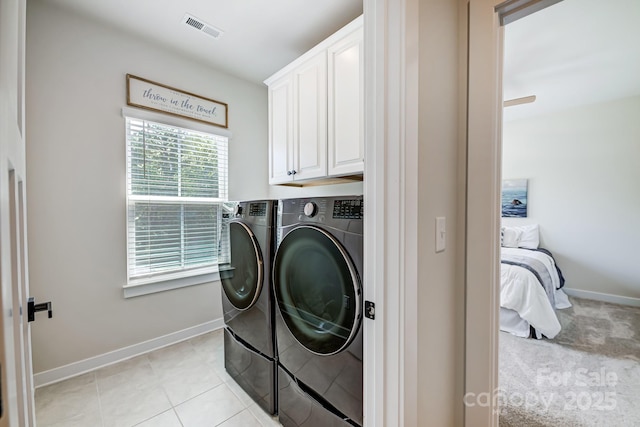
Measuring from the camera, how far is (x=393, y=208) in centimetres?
79

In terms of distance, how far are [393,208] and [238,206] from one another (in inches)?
46.7

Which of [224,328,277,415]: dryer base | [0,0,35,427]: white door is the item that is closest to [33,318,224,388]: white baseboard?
[224,328,277,415]: dryer base

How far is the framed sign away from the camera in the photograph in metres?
2.12

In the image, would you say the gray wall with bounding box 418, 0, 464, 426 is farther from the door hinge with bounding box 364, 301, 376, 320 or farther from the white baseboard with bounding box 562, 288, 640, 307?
the white baseboard with bounding box 562, 288, 640, 307

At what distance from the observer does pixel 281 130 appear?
219 centimetres

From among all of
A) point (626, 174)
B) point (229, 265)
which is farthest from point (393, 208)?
point (626, 174)

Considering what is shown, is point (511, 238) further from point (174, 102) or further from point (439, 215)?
point (174, 102)

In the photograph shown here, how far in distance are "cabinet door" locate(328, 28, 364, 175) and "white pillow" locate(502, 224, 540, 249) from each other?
3.37 meters

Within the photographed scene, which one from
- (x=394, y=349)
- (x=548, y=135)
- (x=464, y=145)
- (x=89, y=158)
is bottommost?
(x=394, y=349)

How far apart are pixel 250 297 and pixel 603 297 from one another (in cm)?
459

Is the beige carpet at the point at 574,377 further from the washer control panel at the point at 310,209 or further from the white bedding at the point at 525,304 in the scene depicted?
the washer control panel at the point at 310,209

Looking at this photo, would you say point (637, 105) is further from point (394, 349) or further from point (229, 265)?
point (229, 265)

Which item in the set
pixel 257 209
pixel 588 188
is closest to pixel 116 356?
pixel 257 209

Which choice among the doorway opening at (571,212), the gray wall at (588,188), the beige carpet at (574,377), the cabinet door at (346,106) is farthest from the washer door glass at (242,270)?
the gray wall at (588,188)
